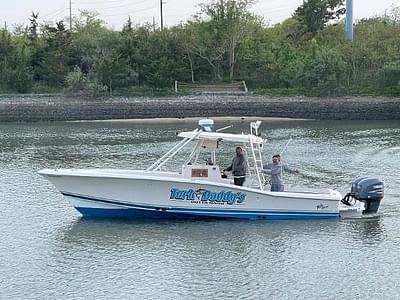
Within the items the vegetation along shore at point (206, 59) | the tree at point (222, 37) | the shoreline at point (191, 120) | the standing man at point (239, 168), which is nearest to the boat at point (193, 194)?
the standing man at point (239, 168)

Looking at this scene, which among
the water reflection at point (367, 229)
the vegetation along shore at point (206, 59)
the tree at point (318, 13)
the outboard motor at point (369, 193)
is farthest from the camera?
the tree at point (318, 13)

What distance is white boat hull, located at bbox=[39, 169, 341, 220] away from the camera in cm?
1792

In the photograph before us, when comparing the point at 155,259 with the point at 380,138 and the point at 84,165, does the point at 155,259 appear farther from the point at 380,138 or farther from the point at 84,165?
the point at 380,138

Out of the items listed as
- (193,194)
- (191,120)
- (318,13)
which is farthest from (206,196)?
(318,13)

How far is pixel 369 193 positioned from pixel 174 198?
16.3 feet

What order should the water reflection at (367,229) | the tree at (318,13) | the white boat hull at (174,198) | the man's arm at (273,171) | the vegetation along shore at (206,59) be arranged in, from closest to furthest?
1. the water reflection at (367,229)
2. the white boat hull at (174,198)
3. the man's arm at (273,171)
4. the vegetation along shore at (206,59)
5. the tree at (318,13)

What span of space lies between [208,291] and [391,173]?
47.1 feet

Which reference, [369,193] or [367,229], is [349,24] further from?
[367,229]

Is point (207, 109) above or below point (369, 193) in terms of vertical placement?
above

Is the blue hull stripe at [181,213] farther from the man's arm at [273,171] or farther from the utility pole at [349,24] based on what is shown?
the utility pole at [349,24]

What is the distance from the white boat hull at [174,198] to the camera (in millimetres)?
17922

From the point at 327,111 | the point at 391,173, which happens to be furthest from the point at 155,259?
the point at 327,111

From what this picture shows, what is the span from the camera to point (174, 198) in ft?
59.3

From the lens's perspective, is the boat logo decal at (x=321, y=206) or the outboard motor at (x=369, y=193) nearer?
the boat logo decal at (x=321, y=206)
